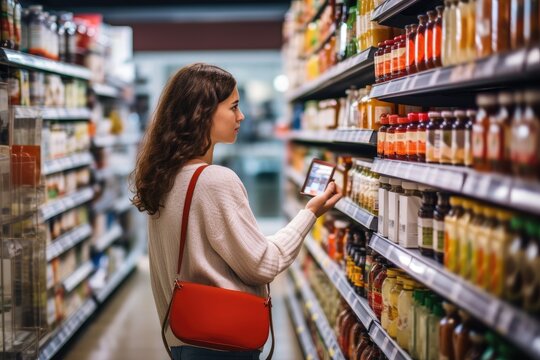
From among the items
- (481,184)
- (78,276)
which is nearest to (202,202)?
(481,184)

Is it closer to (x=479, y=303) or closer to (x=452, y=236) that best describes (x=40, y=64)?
(x=452, y=236)

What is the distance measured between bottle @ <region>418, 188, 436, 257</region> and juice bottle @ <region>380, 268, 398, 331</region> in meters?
0.38

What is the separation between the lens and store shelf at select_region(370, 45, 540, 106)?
1.46 metres

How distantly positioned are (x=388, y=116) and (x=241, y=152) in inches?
370

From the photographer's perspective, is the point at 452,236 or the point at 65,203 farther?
the point at 65,203

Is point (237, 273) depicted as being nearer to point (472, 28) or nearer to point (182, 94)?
point (182, 94)

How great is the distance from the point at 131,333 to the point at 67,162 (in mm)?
1598

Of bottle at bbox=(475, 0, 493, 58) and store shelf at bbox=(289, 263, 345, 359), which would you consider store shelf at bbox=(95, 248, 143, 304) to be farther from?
bottle at bbox=(475, 0, 493, 58)

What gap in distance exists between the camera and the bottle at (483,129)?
172 centimetres

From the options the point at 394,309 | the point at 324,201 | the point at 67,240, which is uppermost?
the point at 324,201

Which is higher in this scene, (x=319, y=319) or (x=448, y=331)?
(x=448, y=331)

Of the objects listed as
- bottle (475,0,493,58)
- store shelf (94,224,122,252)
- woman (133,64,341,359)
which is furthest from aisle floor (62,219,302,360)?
bottle (475,0,493,58)

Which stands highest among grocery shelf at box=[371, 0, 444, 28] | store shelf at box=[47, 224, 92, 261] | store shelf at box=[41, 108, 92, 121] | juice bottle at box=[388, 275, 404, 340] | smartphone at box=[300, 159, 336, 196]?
grocery shelf at box=[371, 0, 444, 28]

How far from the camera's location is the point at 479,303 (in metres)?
1.65
